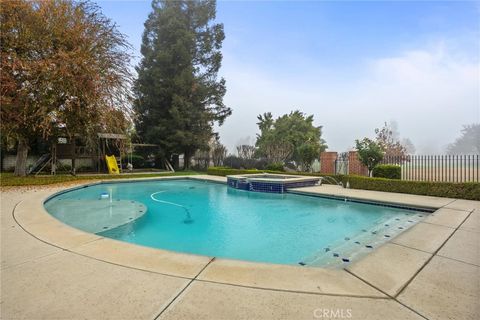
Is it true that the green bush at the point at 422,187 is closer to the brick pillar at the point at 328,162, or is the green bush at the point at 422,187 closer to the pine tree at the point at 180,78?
the brick pillar at the point at 328,162

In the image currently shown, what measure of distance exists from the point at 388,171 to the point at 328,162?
4.76 metres

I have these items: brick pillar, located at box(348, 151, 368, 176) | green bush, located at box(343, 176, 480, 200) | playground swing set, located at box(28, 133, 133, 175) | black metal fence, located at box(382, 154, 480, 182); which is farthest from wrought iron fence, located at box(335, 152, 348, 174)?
playground swing set, located at box(28, 133, 133, 175)

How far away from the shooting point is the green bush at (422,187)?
8056mm

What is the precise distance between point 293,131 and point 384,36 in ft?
54.5

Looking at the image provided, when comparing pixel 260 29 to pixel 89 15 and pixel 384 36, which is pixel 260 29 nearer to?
pixel 384 36

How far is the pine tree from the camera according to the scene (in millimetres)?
21672

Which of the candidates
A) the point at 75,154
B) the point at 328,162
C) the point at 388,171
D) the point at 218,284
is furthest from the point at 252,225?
the point at 75,154

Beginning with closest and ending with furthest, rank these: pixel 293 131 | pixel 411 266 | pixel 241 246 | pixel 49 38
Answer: pixel 411 266, pixel 241 246, pixel 49 38, pixel 293 131

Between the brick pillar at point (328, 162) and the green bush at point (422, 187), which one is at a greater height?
the brick pillar at point (328, 162)

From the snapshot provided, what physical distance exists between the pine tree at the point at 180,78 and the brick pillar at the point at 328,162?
35.4 ft

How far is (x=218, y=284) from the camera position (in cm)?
233

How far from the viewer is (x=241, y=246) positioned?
195 inches

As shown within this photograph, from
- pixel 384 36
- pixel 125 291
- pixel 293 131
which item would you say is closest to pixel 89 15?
pixel 384 36

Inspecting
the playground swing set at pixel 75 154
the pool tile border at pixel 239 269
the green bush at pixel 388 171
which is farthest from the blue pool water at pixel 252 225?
the playground swing set at pixel 75 154
